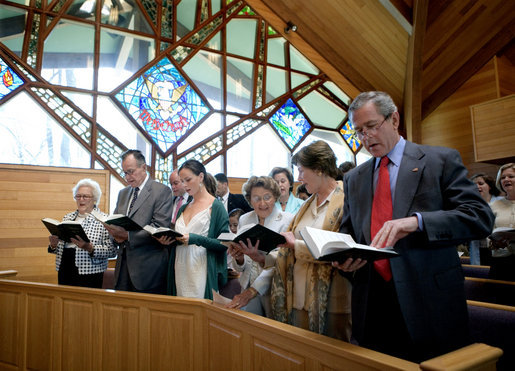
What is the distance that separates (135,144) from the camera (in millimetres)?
6094

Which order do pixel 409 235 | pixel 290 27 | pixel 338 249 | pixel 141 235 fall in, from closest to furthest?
pixel 338 249
pixel 409 235
pixel 141 235
pixel 290 27

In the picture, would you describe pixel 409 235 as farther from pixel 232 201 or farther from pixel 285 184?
pixel 232 201

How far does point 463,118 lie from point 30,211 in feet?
24.3

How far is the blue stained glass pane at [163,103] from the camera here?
6.18m

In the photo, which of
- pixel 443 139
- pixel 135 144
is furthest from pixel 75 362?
pixel 443 139

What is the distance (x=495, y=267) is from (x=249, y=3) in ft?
19.2

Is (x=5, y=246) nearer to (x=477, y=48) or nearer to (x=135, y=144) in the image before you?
(x=135, y=144)

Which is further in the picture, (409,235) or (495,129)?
(495,129)

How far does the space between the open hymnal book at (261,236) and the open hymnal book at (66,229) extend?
111cm

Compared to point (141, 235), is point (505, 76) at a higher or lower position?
higher

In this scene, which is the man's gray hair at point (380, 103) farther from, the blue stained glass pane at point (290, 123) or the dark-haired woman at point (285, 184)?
the blue stained glass pane at point (290, 123)

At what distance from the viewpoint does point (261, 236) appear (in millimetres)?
1719

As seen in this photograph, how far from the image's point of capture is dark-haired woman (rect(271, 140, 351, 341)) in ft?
5.38

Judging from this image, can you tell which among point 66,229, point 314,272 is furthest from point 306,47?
point 314,272
